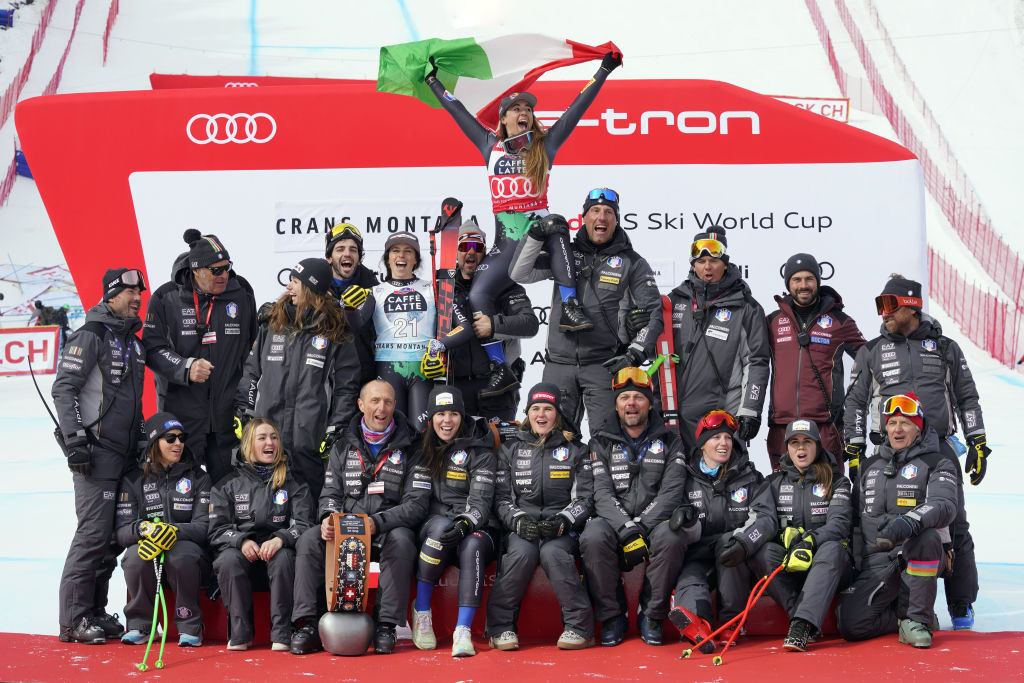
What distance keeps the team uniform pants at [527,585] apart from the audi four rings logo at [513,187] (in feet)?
6.38

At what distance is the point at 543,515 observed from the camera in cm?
530

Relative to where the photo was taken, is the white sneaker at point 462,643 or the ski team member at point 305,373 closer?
the white sneaker at point 462,643

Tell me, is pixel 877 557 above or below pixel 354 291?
below

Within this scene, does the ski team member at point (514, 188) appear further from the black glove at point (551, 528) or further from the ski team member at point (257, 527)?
the ski team member at point (257, 527)

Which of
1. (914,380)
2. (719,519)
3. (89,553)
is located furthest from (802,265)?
(89,553)

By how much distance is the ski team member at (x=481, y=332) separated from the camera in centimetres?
581

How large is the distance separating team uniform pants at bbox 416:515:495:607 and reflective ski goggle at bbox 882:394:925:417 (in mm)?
2059

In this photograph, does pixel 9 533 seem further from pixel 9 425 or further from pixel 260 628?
pixel 9 425

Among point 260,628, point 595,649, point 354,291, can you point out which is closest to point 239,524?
point 260,628

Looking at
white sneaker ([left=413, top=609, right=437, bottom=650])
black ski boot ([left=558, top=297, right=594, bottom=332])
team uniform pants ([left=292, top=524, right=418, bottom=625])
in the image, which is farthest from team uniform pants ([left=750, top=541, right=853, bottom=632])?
A: team uniform pants ([left=292, top=524, right=418, bottom=625])

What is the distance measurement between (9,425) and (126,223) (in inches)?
307

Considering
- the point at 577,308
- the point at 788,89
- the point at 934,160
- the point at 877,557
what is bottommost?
the point at 877,557

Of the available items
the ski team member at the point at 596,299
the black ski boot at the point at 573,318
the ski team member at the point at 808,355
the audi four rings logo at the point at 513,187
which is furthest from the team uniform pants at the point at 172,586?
the ski team member at the point at 808,355

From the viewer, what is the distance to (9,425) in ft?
47.0
